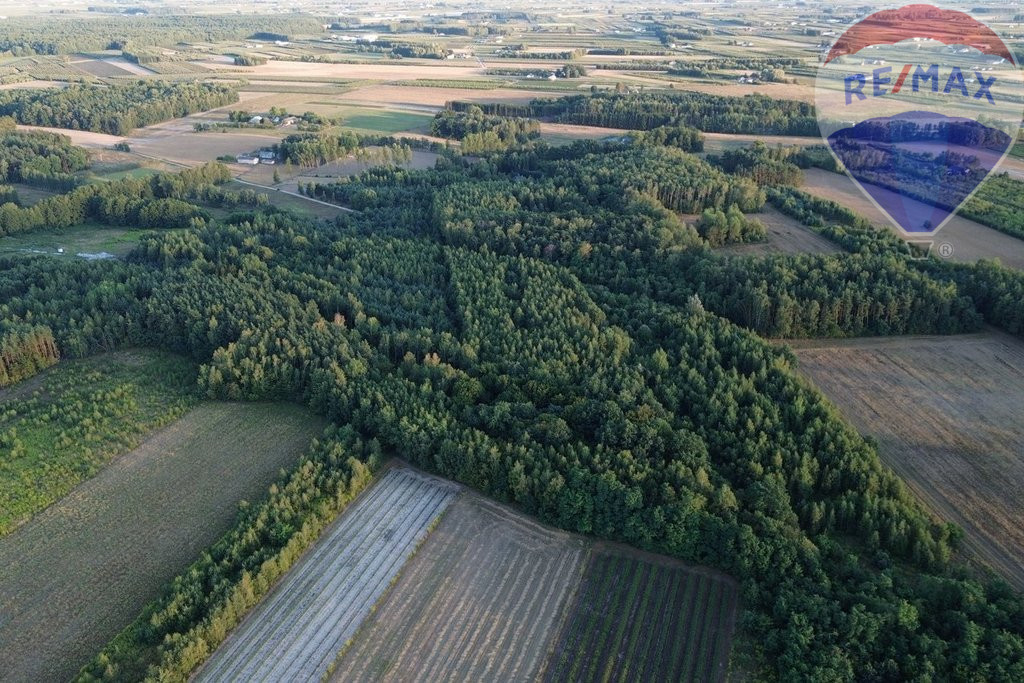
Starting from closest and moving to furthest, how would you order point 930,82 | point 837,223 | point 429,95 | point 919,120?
point 837,223
point 919,120
point 930,82
point 429,95

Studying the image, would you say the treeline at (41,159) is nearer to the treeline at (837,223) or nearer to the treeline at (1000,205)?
the treeline at (837,223)

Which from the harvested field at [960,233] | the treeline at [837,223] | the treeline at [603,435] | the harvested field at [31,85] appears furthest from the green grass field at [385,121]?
the harvested field at [31,85]

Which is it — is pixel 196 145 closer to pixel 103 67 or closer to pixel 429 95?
pixel 429 95

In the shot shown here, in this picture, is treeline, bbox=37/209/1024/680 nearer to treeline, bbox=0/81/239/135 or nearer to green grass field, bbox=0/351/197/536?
green grass field, bbox=0/351/197/536

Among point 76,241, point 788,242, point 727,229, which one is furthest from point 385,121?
point 788,242

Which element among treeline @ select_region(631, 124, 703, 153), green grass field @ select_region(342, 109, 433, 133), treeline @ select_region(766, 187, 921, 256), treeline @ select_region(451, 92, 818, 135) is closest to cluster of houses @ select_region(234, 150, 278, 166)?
green grass field @ select_region(342, 109, 433, 133)

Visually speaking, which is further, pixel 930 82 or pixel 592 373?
pixel 930 82

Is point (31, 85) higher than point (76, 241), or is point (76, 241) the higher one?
point (31, 85)
